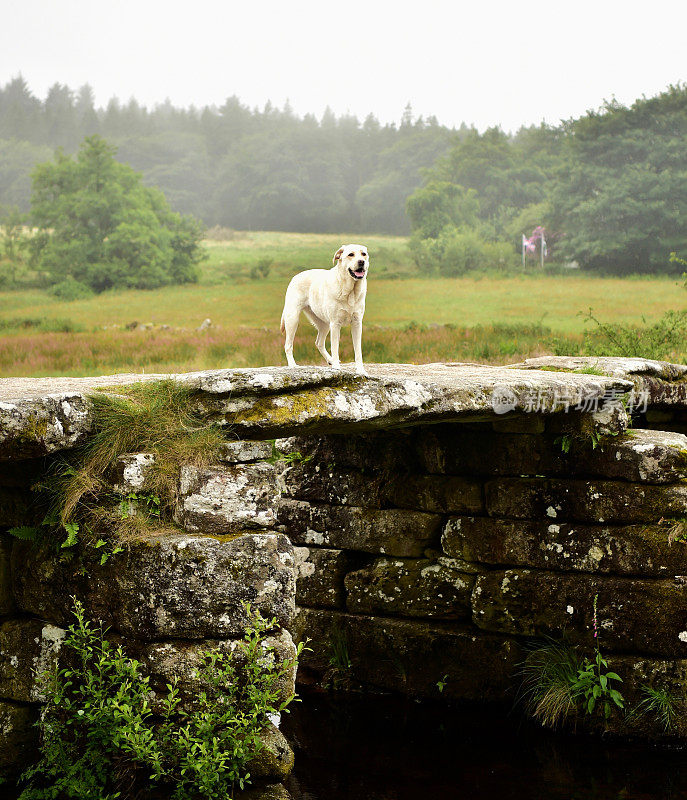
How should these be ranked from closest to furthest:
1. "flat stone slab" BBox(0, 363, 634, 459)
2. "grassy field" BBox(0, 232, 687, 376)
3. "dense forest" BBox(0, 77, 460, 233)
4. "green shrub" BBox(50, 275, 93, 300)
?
"flat stone slab" BBox(0, 363, 634, 459) < "grassy field" BBox(0, 232, 687, 376) < "green shrub" BBox(50, 275, 93, 300) < "dense forest" BBox(0, 77, 460, 233)

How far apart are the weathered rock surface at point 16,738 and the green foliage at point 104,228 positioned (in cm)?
1812

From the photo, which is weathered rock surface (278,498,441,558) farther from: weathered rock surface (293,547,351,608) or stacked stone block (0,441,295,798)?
stacked stone block (0,441,295,798)

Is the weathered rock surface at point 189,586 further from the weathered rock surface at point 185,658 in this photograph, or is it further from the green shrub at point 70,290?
the green shrub at point 70,290

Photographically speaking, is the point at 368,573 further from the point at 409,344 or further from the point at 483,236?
the point at 483,236

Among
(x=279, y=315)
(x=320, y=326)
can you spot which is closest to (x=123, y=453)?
(x=320, y=326)

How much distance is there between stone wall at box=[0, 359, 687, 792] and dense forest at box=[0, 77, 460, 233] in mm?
18255

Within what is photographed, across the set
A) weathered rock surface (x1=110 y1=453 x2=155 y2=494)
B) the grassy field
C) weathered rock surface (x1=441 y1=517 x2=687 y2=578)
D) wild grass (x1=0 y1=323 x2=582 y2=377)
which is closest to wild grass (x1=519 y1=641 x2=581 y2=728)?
weathered rock surface (x1=441 y1=517 x2=687 y2=578)

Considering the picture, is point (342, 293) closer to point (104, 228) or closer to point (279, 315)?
point (279, 315)

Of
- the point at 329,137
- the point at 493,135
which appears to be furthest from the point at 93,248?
the point at 493,135

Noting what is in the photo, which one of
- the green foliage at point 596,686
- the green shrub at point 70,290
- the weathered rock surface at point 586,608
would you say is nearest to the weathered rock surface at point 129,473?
the weathered rock surface at point 586,608

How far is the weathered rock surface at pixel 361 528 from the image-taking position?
827 cm

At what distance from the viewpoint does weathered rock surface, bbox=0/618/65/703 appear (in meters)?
5.08

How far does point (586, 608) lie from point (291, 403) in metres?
3.83

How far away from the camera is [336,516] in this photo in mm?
8523
